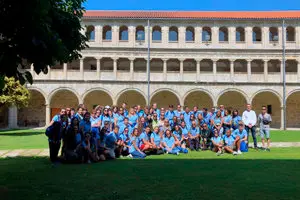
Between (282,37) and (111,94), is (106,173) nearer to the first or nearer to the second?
(111,94)

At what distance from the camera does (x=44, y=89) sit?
30.8 metres

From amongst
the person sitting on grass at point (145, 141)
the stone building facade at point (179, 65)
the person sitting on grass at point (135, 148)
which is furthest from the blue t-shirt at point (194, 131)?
the stone building facade at point (179, 65)

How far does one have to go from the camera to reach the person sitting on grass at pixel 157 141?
11.1 metres

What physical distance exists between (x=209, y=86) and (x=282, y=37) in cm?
837

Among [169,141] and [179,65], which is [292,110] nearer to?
[179,65]

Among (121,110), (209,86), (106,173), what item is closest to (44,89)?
(209,86)

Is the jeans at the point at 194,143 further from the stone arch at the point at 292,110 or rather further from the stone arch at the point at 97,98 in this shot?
the stone arch at the point at 292,110

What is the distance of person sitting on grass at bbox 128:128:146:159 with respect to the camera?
412 inches

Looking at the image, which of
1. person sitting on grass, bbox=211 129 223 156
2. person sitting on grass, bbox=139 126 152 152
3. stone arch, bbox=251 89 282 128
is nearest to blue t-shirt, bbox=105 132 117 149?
person sitting on grass, bbox=139 126 152 152

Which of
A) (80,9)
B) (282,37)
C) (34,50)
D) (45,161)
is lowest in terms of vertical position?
(45,161)

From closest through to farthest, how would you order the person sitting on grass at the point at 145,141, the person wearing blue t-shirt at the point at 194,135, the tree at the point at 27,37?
the tree at the point at 27,37 → the person sitting on grass at the point at 145,141 → the person wearing blue t-shirt at the point at 194,135

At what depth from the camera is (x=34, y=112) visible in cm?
3388

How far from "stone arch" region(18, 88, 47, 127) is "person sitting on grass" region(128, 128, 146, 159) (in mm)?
24837

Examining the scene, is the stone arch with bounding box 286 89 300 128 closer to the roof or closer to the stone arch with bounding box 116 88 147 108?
the roof
